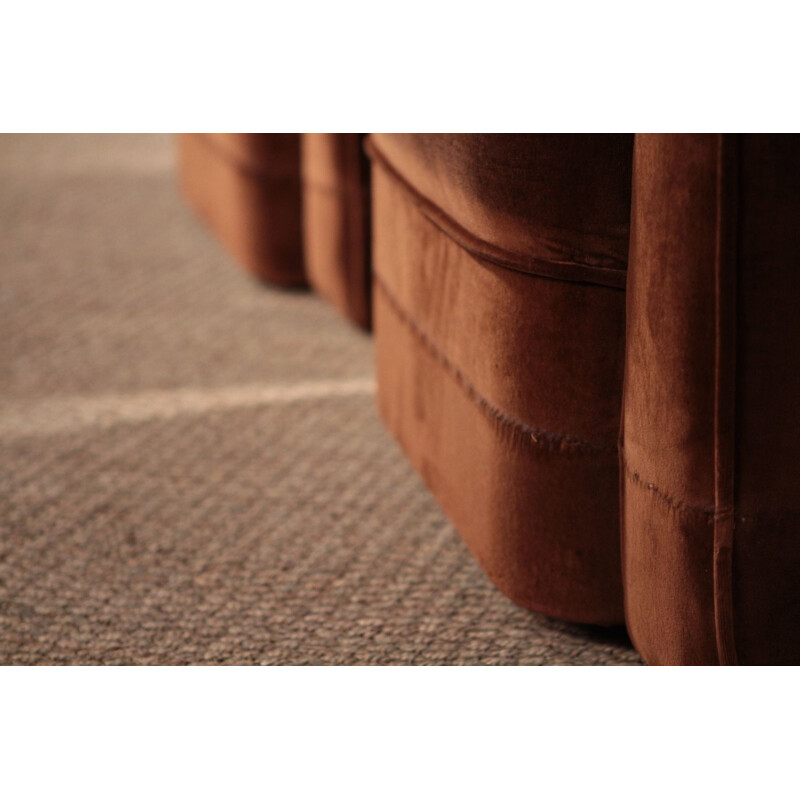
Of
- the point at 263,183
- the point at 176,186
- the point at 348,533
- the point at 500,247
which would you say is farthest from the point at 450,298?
the point at 176,186

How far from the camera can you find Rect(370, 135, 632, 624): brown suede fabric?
75 cm

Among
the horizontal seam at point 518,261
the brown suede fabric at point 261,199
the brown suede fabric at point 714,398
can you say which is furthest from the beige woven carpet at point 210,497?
the horizontal seam at point 518,261

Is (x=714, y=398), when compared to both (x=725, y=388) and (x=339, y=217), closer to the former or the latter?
(x=725, y=388)

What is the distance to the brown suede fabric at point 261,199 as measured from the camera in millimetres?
1562

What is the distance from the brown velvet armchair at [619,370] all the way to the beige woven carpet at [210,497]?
0.06 m

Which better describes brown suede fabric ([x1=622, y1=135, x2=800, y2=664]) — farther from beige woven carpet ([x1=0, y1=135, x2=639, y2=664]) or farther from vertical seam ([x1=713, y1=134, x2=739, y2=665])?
beige woven carpet ([x1=0, y1=135, x2=639, y2=664])

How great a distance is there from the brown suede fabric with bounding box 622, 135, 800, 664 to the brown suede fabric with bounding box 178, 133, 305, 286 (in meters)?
0.93

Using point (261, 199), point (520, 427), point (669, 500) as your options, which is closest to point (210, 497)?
point (520, 427)

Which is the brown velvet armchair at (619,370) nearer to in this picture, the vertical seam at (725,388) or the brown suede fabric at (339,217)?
the vertical seam at (725,388)

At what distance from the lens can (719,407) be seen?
2.17 ft

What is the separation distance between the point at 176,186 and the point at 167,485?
3.94 ft

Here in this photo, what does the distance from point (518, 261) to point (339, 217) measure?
2.22 feet

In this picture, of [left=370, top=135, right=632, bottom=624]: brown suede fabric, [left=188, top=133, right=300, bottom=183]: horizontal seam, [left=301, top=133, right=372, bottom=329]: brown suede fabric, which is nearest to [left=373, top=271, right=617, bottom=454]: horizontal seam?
[left=370, top=135, right=632, bottom=624]: brown suede fabric

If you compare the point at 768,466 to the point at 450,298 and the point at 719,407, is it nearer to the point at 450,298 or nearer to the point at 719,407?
the point at 719,407
